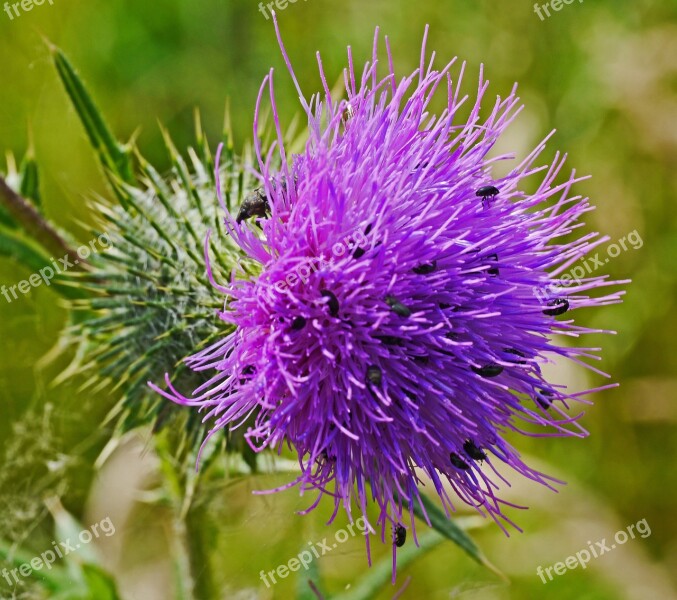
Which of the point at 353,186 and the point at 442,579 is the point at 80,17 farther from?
the point at 442,579
